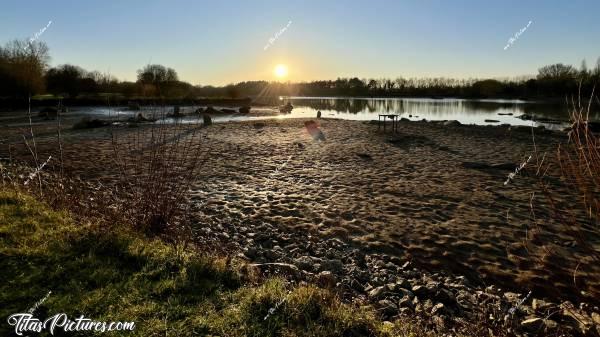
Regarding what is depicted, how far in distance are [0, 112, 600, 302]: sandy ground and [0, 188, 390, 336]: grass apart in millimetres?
2148

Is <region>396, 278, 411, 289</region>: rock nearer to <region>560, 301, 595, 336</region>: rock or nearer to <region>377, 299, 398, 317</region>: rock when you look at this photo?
<region>377, 299, 398, 317</region>: rock

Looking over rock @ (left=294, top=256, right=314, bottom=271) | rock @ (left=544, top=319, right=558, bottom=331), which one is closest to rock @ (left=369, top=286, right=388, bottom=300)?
rock @ (left=294, top=256, right=314, bottom=271)

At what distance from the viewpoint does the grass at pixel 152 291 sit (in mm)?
3043

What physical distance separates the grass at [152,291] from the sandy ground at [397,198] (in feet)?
7.05

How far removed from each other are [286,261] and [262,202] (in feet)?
10.2

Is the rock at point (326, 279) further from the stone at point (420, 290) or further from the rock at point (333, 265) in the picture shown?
the stone at point (420, 290)

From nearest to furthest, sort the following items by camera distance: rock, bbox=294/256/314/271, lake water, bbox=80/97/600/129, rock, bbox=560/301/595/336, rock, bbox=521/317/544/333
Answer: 1. rock, bbox=560/301/595/336
2. rock, bbox=521/317/544/333
3. rock, bbox=294/256/314/271
4. lake water, bbox=80/97/600/129

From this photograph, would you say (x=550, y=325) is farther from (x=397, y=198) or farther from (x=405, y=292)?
(x=397, y=198)

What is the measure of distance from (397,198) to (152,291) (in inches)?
254

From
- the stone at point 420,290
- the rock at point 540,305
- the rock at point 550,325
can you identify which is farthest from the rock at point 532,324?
the stone at point 420,290

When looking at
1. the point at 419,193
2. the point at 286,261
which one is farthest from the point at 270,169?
the point at 286,261

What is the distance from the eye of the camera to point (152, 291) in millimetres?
3469

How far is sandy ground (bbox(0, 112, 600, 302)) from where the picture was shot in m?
5.48

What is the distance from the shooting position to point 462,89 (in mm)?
120250
